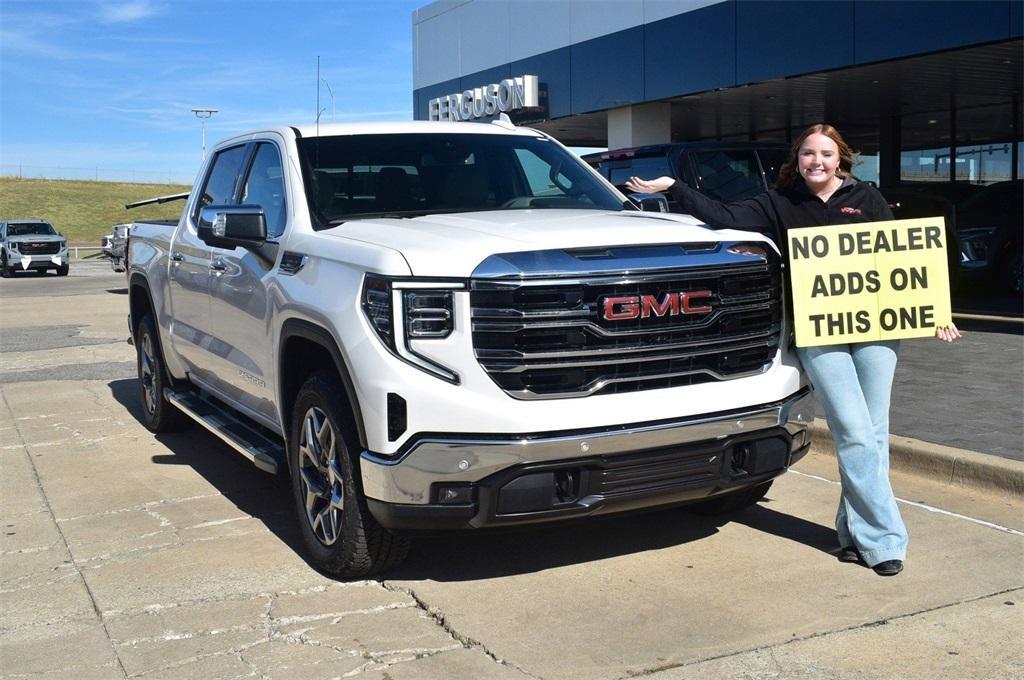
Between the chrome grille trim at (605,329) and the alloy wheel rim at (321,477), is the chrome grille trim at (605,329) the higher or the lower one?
the higher one

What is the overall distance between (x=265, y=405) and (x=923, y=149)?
22.7 meters

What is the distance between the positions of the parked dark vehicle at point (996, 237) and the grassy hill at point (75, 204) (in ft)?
203

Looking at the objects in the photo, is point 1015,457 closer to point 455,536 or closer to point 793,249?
point 793,249

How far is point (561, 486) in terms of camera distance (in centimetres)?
420

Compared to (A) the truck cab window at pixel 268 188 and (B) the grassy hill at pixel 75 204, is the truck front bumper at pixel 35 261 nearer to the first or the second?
(A) the truck cab window at pixel 268 188

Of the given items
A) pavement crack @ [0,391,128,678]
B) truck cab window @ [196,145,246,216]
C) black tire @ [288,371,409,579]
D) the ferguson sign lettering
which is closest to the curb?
black tire @ [288,371,409,579]

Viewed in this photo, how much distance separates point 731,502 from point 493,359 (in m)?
1.95

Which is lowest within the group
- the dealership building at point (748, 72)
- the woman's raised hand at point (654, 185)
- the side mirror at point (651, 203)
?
the side mirror at point (651, 203)

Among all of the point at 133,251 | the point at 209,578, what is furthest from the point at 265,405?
the point at 133,251

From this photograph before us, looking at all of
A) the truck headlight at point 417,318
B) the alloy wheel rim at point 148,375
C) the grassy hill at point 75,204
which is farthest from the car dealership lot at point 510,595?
the grassy hill at point 75,204

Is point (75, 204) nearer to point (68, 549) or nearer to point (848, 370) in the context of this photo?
point (68, 549)

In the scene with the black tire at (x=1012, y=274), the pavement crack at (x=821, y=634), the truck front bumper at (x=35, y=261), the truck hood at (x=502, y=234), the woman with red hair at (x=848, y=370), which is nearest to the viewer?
the pavement crack at (x=821, y=634)

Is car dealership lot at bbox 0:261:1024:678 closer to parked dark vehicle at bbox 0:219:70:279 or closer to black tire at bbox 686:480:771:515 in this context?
black tire at bbox 686:480:771:515

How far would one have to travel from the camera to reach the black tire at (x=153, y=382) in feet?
25.8
